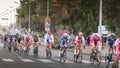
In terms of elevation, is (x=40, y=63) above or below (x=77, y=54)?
below

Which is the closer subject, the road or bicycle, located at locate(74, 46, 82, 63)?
the road

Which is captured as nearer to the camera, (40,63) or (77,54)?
(40,63)

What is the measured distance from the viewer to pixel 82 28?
8644 cm

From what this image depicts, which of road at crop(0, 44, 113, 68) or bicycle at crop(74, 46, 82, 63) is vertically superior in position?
bicycle at crop(74, 46, 82, 63)

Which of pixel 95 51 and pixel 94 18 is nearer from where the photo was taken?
pixel 95 51

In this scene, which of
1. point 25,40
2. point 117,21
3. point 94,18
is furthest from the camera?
point 94,18

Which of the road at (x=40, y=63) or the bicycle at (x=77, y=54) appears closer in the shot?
the road at (x=40, y=63)

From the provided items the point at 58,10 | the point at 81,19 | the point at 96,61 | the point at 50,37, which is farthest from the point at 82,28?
the point at 96,61

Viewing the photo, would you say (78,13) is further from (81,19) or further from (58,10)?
(58,10)

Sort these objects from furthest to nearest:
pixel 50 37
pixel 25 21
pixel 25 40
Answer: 1. pixel 25 21
2. pixel 25 40
3. pixel 50 37

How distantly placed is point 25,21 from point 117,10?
88.1m

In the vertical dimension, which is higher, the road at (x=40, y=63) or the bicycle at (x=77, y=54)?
the bicycle at (x=77, y=54)

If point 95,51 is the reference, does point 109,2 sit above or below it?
above

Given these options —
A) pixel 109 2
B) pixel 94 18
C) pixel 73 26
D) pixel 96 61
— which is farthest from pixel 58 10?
pixel 96 61
